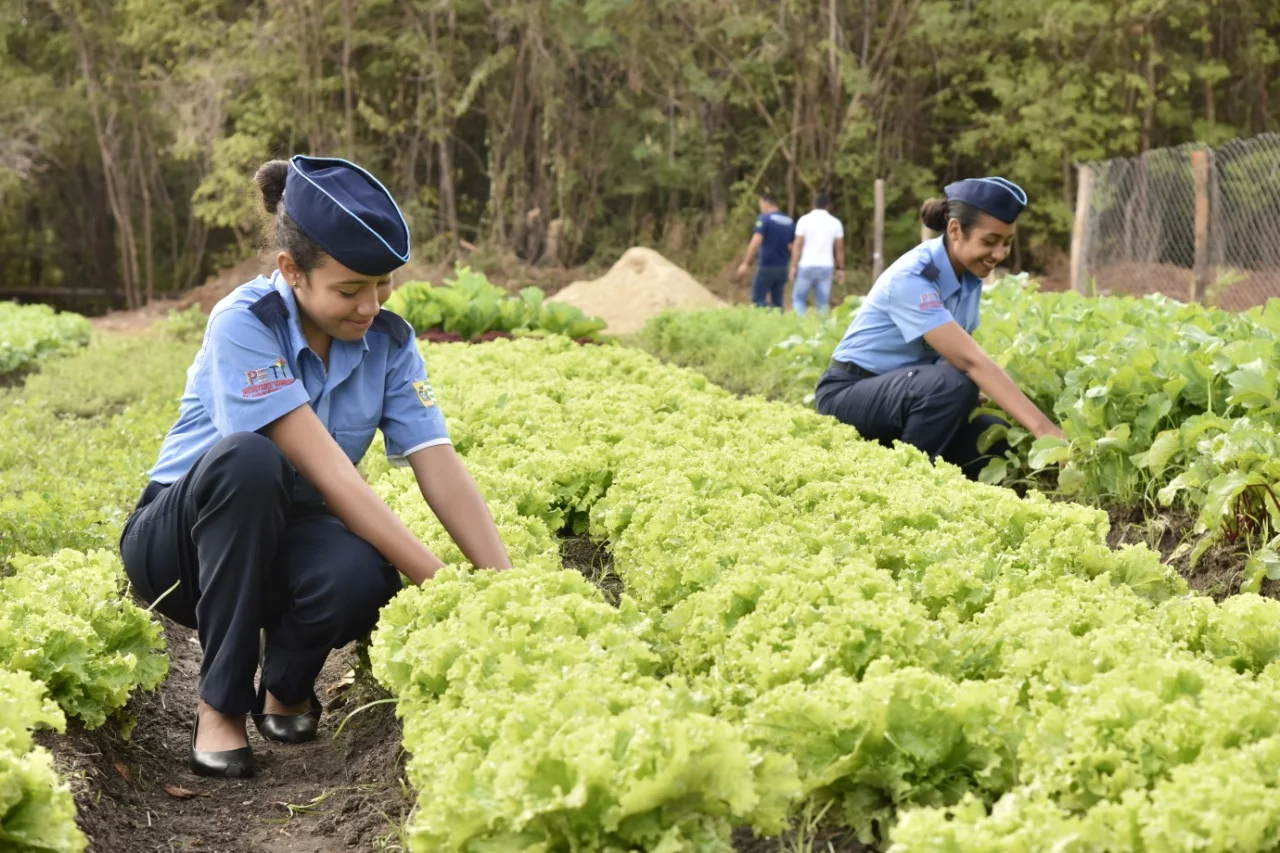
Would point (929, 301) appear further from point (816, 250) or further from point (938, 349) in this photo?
point (816, 250)

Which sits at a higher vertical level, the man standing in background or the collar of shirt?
the collar of shirt

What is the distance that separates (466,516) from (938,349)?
3265 millimetres

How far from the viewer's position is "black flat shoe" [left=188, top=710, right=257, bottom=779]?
154 inches

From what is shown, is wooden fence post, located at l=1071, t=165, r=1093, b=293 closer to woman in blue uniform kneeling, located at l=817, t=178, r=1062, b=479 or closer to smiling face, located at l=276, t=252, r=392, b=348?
woman in blue uniform kneeling, located at l=817, t=178, r=1062, b=479

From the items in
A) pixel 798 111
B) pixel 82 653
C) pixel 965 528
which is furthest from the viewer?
pixel 798 111

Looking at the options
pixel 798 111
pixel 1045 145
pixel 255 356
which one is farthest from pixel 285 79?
pixel 255 356

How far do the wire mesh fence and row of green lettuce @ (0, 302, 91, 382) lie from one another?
40.7 ft

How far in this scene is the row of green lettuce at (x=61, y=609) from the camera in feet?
8.81

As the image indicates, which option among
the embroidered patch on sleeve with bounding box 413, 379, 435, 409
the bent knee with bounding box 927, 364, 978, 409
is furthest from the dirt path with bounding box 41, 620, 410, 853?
the bent knee with bounding box 927, 364, 978, 409

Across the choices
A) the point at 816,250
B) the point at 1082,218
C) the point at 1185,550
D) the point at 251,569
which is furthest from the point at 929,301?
the point at 816,250

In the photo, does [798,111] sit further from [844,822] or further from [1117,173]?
[844,822]

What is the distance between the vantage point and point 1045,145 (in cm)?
2480

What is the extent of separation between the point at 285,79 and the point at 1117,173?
55.1ft

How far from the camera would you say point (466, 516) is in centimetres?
395
